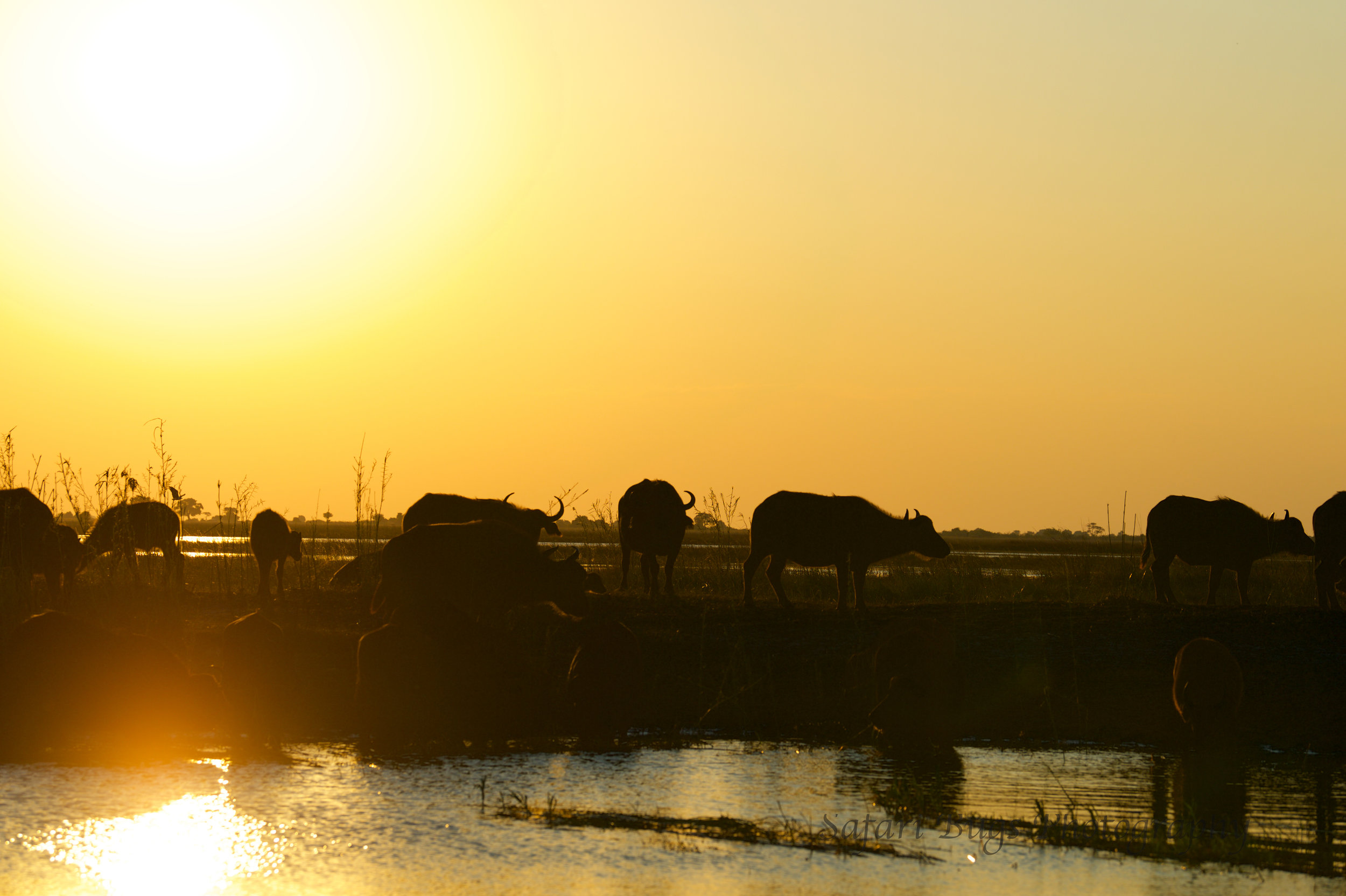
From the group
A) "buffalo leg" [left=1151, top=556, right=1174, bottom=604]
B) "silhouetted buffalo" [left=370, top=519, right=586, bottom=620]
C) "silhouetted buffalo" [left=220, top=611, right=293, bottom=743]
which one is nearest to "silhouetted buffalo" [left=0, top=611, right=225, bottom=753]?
"silhouetted buffalo" [left=220, top=611, right=293, bottom=743]

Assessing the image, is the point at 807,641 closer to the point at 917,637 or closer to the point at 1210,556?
the point at 917,637

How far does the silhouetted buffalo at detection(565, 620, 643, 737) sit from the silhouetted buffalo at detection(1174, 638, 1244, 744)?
3759mm

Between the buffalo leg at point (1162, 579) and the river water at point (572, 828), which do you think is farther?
the buffalo leg at point (1162, 579)

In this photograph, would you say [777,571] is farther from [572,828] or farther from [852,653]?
[572,828]

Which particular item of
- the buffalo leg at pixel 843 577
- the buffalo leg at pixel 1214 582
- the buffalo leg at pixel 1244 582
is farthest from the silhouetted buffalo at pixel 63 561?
the buffalo leg at pixel 1244 582

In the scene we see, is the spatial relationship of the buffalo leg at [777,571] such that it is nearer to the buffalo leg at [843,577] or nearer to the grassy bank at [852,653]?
the grassy bank at [852,653]

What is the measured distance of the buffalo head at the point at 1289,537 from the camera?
1554 centimetres

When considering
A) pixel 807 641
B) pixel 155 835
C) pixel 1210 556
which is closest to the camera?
pixel 155 835

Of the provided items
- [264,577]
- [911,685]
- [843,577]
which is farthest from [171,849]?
[264,577]

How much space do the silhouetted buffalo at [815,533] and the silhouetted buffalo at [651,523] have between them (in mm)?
1579

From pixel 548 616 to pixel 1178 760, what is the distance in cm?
595

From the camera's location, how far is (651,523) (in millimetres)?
16203

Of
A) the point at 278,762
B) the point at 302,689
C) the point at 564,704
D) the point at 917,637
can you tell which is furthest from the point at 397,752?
the point at 917,637

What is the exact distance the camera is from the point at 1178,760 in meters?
8.37
